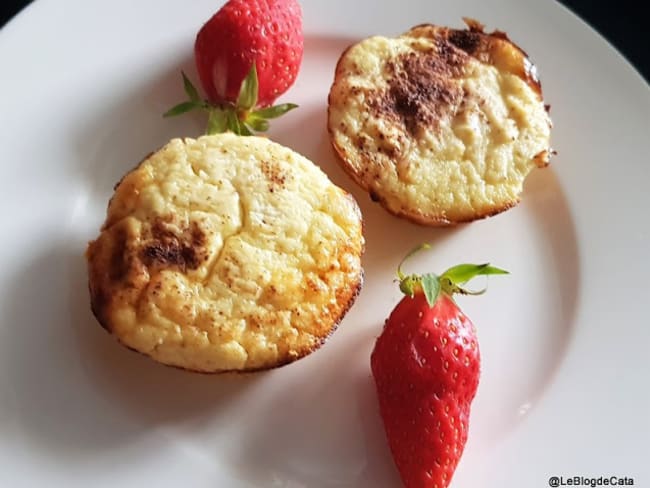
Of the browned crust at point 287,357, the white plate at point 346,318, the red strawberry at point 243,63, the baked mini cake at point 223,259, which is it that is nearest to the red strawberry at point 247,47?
the red strawberry at point 243,63

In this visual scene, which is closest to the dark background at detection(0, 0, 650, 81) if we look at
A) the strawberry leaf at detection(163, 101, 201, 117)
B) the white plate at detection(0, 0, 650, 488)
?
the white plate at detection(0, 0, 650, 488)

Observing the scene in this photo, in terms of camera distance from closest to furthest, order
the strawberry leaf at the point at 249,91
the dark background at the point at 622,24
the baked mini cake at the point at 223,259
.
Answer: the baked mini cake at the point at 223,259 < the strawberry leaf at the point at 249,91 < the dark background at the point at 622,24

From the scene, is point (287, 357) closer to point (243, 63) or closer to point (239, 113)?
point (239, 113)

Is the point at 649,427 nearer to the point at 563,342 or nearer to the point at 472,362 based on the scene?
the point at 563,342

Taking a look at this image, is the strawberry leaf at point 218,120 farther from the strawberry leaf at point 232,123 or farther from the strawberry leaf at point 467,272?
the strawberry leaf at point 467,272

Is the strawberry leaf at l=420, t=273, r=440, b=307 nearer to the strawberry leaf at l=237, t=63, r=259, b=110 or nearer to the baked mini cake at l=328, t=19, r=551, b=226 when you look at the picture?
the baked mini cake at l=328, t=19, r=551, b=226

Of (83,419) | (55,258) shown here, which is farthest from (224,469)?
(55,258)
